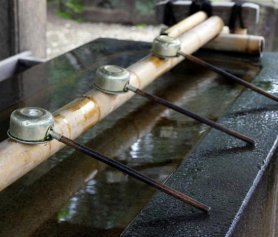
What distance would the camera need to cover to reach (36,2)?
4930 millimetres

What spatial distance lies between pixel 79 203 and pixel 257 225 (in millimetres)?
714

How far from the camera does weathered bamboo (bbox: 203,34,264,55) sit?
15.2ft

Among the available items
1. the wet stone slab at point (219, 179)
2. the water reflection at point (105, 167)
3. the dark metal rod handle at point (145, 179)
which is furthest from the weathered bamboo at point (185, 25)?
the dark metal rod handle at point (145, 179)

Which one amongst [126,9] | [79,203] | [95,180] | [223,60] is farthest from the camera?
[126,9]

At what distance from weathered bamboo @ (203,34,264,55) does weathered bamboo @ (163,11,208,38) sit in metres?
0.22

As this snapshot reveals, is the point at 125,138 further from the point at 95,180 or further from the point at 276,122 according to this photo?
the point at 276,122

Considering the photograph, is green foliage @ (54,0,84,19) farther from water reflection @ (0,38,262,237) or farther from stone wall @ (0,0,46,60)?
water reflection @ (0,38,262,237)

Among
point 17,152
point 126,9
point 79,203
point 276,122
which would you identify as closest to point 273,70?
point 276,122

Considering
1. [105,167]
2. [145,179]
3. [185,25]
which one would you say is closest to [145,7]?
[185,25]

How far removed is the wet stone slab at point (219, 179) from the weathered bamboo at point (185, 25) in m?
0.99

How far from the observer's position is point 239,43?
4.70 m

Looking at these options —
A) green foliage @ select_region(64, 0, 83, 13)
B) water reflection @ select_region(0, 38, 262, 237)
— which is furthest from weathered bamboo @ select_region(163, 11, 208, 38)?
green foliage @ select_region(64, 0, 83, 13)

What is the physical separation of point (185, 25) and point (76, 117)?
1.97m

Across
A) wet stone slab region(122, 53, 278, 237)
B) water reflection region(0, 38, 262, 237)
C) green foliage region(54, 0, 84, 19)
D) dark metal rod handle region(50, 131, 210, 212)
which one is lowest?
green foliage region(54, 0, 84, 19)
